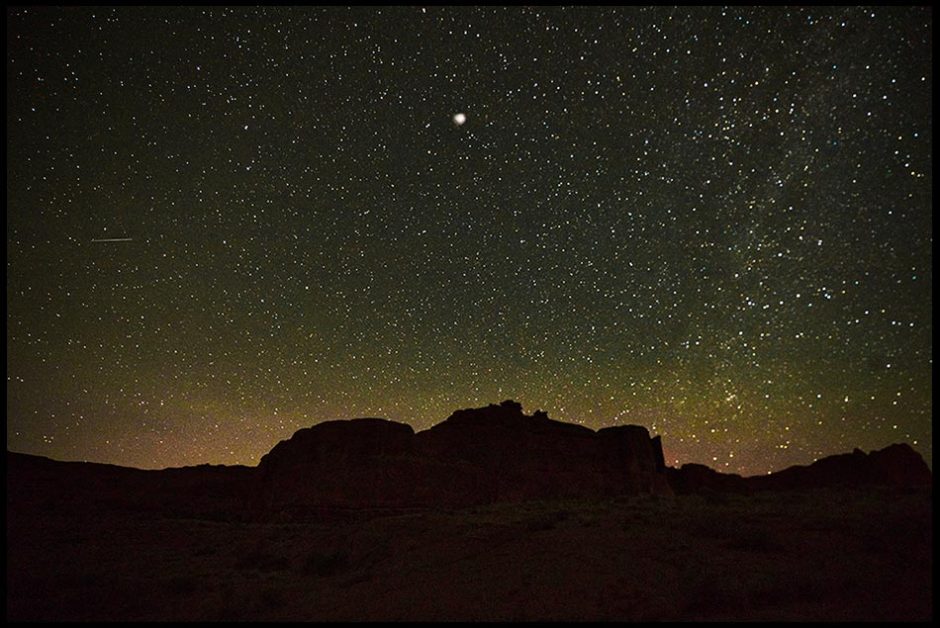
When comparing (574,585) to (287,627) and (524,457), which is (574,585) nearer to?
(287,627)

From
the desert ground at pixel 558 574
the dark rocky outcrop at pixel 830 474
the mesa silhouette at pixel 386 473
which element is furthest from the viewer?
the dark rocky outcrop at pixel 830 474

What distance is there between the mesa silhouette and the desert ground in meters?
30.4

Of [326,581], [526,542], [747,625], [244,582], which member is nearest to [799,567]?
[747,625]

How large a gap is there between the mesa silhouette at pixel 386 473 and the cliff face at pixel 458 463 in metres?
0.10

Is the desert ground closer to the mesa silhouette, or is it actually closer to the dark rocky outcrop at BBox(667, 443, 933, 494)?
the mesa silhouette

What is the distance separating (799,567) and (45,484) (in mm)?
60725

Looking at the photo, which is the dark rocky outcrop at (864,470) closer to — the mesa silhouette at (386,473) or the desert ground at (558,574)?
the mesa silhouette at (386,473)

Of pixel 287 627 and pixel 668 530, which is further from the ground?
pixel 668 530

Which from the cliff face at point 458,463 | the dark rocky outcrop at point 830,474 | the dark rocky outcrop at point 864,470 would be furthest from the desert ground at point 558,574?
the dark rocky outcrop at point 864,470

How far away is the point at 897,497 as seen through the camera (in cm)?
1284

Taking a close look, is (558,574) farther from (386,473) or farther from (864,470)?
(864,470)

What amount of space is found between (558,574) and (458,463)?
40128mm

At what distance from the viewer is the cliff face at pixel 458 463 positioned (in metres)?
43.6

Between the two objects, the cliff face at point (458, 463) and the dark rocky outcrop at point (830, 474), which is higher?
the cliff face at point (458, 463)
